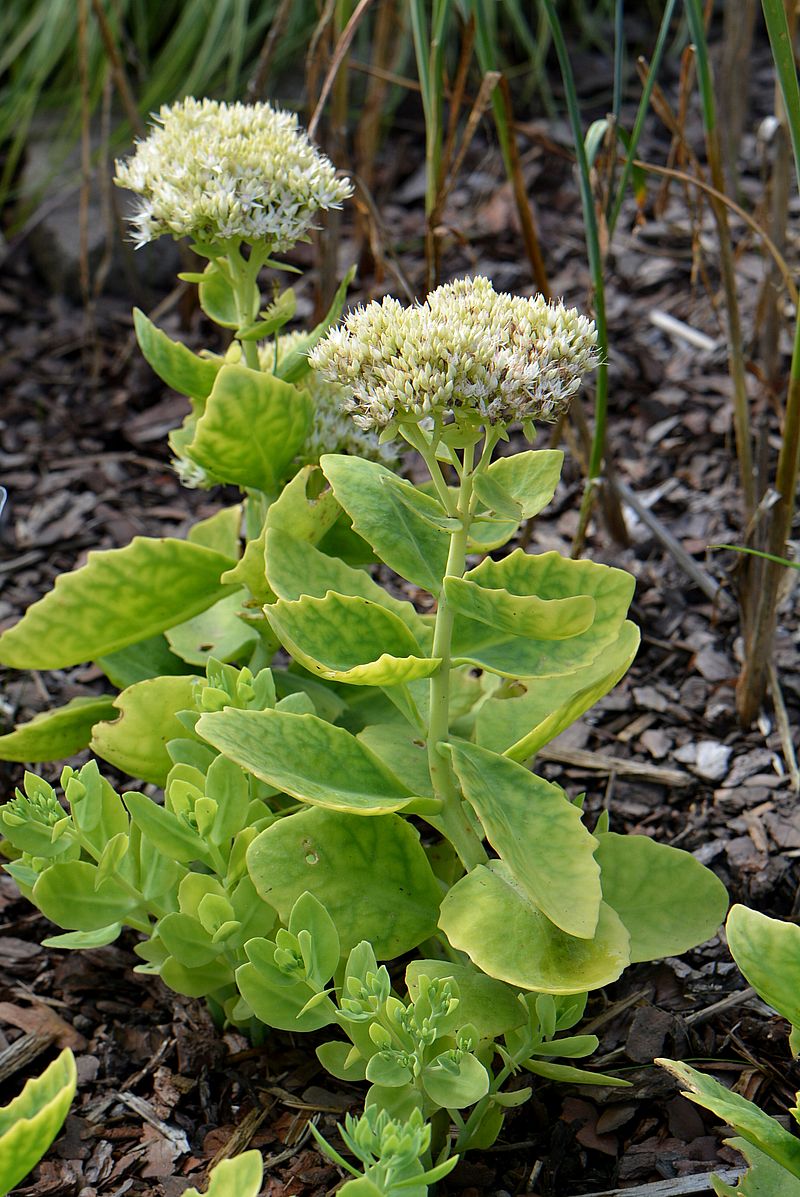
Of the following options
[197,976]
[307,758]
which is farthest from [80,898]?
[307,758]

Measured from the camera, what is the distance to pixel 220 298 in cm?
171

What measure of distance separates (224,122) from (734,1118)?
1263mm

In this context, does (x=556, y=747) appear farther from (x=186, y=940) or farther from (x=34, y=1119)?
(x=34, y=1119)

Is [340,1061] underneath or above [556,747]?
underneath

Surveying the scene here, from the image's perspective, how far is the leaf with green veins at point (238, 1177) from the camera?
→ 989 millimetres

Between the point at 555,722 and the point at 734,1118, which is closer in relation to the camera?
the point at 734,1118

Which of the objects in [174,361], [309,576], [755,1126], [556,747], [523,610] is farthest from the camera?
[556,747]

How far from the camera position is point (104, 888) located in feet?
4.33

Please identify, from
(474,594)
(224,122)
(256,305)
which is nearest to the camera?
(474,594)

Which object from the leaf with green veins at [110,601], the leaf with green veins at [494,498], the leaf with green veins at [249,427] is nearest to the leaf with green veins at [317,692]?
the leaf with green veins at [110,601]

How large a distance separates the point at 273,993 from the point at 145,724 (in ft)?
1.36

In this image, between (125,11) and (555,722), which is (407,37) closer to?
(125,11)

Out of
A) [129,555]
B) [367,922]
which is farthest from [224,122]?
[367,922]

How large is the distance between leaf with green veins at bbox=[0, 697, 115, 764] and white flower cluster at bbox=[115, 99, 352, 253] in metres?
0.63
